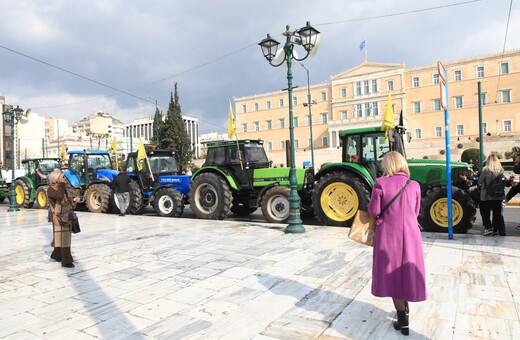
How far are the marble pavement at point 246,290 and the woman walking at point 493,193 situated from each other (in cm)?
38

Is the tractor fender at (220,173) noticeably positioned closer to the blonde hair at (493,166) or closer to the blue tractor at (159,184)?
the blue tractor at (159,184)

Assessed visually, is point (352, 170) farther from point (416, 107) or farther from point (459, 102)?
point (416, 107)

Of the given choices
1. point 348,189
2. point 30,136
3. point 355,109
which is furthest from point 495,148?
point 30,136

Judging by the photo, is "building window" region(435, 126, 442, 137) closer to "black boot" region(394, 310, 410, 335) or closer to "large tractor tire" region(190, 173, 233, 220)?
"large tractor tire" region(190, 173, 233, 220)

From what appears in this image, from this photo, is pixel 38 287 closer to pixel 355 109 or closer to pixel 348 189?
pixel 348 189

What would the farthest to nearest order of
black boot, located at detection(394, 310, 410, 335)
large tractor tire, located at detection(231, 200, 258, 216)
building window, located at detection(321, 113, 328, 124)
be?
building window, located at detection(321, 113, 328, 124), large tractor tire, located at detection(231, 200, 258, 216), black boot, located at detection(394, 310, 410, 335)

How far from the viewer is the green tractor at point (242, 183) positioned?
34.0ft

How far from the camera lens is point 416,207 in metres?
3.62

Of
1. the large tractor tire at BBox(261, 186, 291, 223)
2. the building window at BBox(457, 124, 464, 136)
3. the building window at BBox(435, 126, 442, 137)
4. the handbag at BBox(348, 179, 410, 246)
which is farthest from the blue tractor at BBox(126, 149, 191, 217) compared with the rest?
the building window at BBox(435, 126, 442, 137)

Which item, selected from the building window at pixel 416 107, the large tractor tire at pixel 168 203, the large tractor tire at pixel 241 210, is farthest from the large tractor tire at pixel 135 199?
the building window at pixel 416 107

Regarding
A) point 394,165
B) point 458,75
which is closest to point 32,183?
point 394,165

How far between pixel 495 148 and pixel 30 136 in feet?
290

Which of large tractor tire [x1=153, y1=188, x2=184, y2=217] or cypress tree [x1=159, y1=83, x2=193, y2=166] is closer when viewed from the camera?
large tractor tire [x1=153, y1=188, x2=184, y2=217]

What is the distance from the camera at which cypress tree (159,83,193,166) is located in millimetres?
50250
